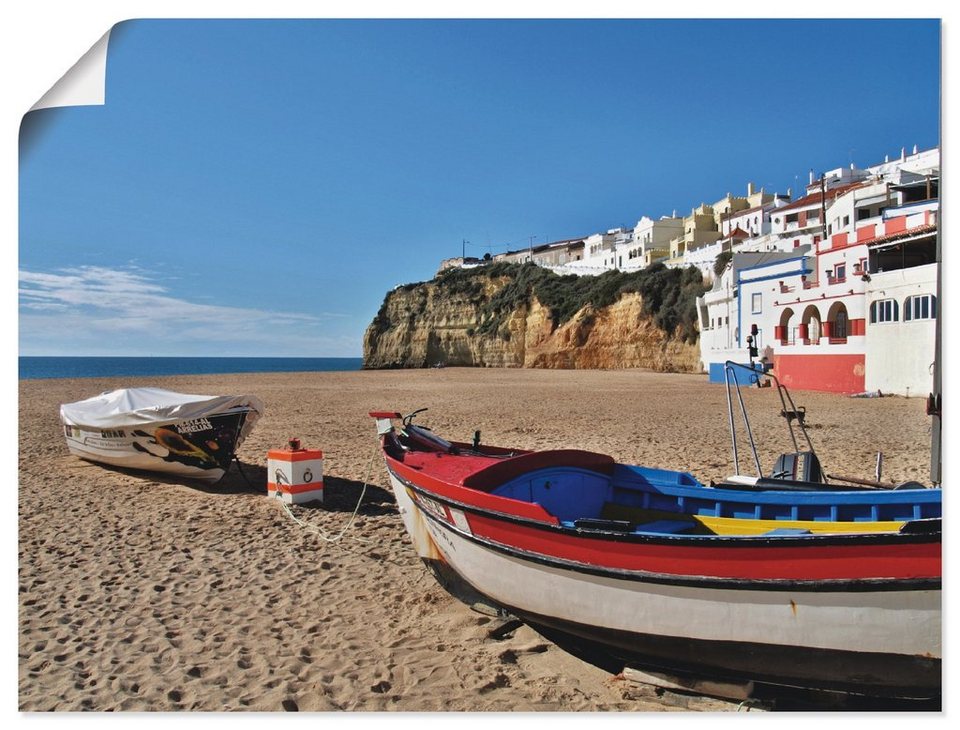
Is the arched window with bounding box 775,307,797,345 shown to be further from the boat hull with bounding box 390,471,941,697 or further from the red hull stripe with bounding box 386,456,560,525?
the boat hull with bounding box 390,471,941,697

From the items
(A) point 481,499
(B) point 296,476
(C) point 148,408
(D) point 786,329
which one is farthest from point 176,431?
(D) point 786,329

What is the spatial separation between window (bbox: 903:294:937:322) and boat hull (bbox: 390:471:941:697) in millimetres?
14554

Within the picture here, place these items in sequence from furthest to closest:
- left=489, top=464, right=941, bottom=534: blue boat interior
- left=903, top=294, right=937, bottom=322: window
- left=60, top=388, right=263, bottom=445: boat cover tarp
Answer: left=903, top=294, right=937, bottom=322: window, left=60, top=388, right=263, bottom=445: boat cover tarp, left=489, top=464, right=941, bottom=534: blue boat interior

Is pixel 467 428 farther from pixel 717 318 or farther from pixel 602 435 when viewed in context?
pixel 717 318

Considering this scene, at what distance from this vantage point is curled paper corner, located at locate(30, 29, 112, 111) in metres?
2.52

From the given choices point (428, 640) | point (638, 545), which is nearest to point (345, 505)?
point (428, 640)

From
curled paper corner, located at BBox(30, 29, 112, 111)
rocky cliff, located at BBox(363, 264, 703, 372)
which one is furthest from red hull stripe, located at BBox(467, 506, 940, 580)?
rocky cliff, located at BBox(363, 264, 703, 372)

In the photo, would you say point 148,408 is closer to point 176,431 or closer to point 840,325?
point 176,431

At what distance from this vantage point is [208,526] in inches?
232

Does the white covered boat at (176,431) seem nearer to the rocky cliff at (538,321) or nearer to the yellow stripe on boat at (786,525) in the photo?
the yellow stripe on boat at (786,525)

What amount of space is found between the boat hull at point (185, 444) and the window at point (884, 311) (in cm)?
1545

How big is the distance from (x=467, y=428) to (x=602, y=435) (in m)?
2.87

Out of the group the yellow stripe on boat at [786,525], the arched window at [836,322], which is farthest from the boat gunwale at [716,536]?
the arched window at [836,322]

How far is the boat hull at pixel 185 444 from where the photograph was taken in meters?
7.24
